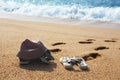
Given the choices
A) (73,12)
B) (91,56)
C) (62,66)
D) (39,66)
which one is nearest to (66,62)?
(62,66)

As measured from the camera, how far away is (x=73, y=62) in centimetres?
367

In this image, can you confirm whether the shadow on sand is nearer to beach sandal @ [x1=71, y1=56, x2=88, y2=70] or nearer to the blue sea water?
beach sandal @ [x1=71, y1=56, x2=88, y2=70]

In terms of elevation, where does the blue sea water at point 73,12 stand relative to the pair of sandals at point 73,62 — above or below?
below

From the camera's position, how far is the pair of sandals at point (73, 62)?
3.52 metres

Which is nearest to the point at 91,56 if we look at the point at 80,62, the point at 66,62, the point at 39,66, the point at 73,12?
the point at 80,62

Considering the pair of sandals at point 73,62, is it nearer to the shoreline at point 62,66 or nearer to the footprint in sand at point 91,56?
the shoreline at point 62,66

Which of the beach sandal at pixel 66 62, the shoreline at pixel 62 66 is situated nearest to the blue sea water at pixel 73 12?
the shoreline at pixel 62 66

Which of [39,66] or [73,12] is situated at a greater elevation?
[39,66]

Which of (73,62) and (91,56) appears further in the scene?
(91,56)

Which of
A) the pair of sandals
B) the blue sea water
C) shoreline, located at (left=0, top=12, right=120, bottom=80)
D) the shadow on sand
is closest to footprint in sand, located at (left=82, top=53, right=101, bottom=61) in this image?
shoreline, located at (left=0, top=12, right=120, bottom=80)

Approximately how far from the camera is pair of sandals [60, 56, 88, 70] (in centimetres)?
352

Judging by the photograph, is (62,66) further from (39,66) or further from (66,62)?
(39,66)

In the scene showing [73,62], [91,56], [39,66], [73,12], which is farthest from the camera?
[73,12]

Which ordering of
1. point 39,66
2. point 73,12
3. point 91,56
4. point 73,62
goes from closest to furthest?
point 39,66 < point 73,62 < point 91,56 < point 73,12
